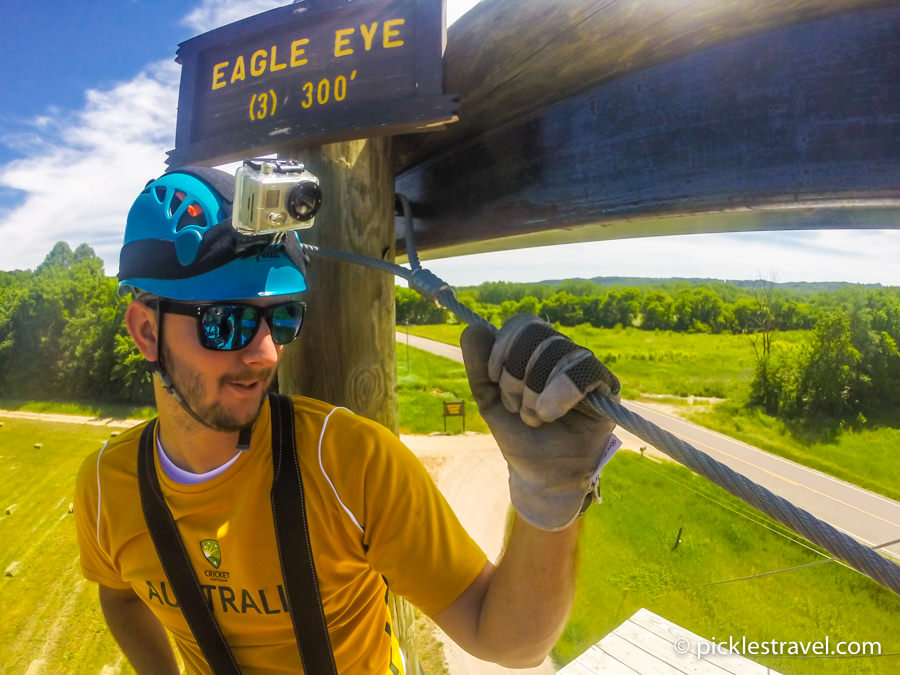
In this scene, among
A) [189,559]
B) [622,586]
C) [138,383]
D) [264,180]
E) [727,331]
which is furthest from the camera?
[138,383]

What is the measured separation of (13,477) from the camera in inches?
909

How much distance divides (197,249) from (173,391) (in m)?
0.41

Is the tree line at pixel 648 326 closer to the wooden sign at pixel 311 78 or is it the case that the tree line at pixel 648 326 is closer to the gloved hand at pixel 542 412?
the wooden sign at pixel 311 78

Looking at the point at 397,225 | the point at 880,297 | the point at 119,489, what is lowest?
the point at 119,489

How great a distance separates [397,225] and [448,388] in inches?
1236

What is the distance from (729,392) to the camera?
26250 millimetres

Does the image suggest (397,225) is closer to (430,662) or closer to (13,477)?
Result: (430,662)

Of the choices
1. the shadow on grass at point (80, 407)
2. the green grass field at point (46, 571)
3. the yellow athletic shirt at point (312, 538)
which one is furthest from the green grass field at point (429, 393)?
the yellow athletic shirt at point (312, 538)

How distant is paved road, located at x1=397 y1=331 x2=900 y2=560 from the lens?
19250mm

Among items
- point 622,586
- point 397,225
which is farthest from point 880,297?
point 397,225

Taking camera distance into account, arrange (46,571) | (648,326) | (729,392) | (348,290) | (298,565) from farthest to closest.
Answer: (648,326) < (729,392) < (46,571) < (348,290) < (298,565)

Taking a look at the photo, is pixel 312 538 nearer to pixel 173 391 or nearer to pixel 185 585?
pixel 185 585

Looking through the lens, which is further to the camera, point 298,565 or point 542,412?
point 298,565

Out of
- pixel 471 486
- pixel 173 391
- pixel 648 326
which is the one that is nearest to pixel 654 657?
pixel 173 391
